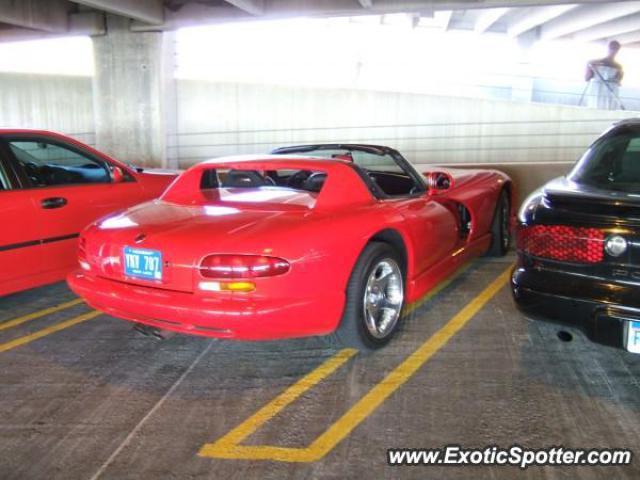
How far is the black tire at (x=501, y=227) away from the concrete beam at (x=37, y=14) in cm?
1203

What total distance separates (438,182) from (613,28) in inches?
816

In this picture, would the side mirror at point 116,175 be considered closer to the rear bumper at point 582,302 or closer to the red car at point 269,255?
the red car at point 269,255

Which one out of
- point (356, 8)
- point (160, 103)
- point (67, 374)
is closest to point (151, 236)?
point (67, 374)

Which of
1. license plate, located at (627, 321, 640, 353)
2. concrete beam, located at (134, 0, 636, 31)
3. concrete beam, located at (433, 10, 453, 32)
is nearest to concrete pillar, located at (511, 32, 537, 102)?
concrete beam, located at (433, 10, 453, 32)

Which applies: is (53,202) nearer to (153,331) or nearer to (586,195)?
(153,331)

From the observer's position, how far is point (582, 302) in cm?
313

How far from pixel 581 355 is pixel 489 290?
56.1 inches

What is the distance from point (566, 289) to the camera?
10.5ft

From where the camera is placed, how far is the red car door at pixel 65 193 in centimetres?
465

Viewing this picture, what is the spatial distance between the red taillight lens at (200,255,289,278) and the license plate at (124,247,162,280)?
308 mm

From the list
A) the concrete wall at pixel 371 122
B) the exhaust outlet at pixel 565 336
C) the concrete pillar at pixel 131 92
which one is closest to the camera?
the exhaust outlet at pixel 565 336

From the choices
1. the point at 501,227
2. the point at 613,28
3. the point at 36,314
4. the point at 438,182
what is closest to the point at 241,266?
the point at 438,182

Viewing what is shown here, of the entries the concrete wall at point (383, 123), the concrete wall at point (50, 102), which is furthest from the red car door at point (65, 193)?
the concrete wall at point (50, 102)

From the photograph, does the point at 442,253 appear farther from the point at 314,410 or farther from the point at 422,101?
the point at 422,101
